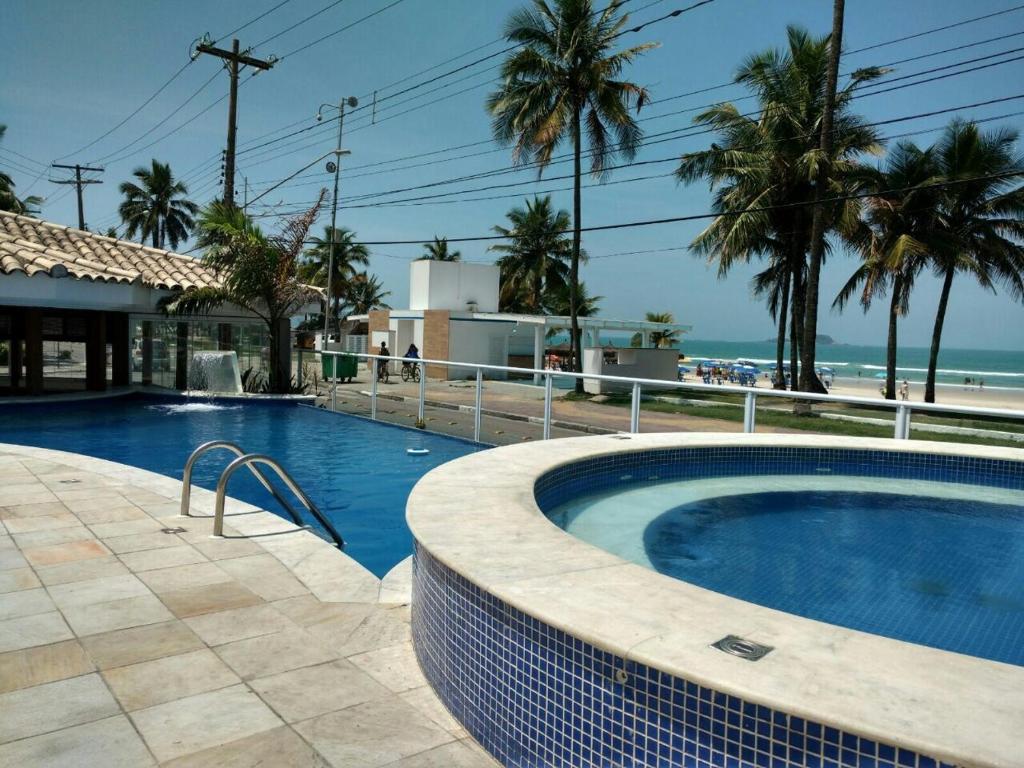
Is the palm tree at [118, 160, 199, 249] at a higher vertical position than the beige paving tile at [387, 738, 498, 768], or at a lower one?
higher

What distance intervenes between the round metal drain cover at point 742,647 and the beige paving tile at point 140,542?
4.35 m

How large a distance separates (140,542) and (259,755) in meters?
3.31

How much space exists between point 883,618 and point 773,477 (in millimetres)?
3543

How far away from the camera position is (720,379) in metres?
36.6

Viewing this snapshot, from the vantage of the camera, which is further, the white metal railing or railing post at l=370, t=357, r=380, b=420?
railing post at l=370, t=357, r=380, b=420

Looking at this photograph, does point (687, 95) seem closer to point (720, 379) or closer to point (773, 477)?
point (773, 477)

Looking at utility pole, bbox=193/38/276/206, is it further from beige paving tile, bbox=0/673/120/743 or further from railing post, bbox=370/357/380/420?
beige paving tile, bbox=0/673/120/743

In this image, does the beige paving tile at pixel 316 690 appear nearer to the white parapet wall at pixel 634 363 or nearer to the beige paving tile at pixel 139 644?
the beige paving tile at pixel 139 644

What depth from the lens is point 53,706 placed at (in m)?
3.09

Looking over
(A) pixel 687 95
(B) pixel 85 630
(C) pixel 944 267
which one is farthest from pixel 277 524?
(C) pixel 944 267

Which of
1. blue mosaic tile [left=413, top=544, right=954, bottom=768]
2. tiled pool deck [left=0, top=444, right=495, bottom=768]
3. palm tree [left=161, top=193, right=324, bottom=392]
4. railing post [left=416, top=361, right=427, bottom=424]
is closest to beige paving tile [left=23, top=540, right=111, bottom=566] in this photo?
tiled pool deck [left=0, top=444, right=495, bottom=768]

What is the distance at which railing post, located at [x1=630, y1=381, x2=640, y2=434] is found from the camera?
9.12 metres

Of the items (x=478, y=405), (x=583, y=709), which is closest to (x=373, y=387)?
(x=478, y=405)

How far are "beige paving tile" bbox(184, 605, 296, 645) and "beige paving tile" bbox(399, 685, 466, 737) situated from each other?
39.9 inches
